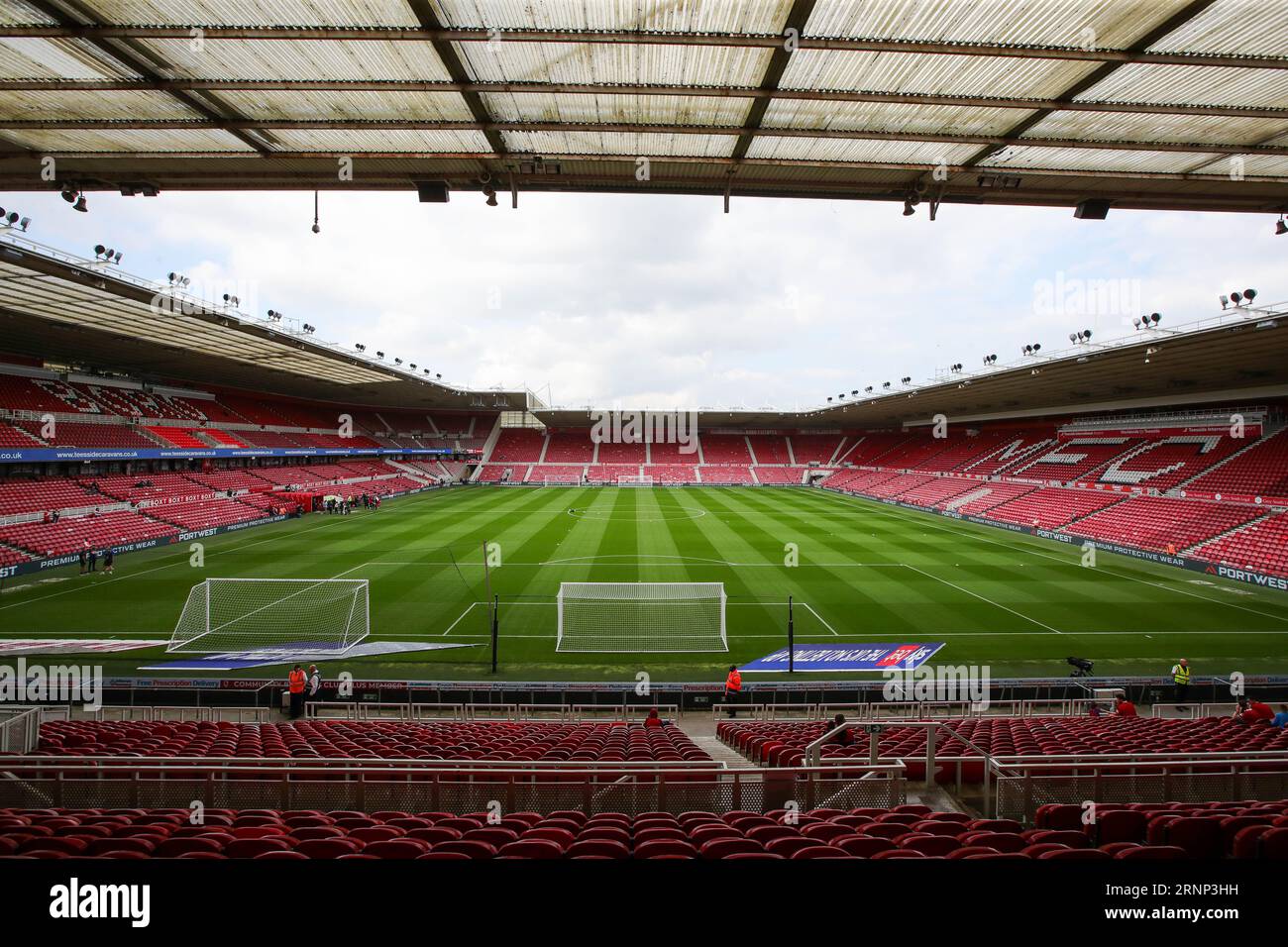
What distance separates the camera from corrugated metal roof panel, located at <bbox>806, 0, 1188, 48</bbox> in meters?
4.88

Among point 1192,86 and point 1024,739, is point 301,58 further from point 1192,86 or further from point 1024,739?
point 1024,739

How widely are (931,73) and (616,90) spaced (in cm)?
317

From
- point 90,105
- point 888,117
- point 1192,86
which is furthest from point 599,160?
point 1192,86

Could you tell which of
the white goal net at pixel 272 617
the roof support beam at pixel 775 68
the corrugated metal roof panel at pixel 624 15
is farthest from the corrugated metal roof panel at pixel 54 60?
the white goal net at pixel 272 617

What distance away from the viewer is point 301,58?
5543mm

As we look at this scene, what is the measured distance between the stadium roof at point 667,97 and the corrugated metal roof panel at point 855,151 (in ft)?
0.09

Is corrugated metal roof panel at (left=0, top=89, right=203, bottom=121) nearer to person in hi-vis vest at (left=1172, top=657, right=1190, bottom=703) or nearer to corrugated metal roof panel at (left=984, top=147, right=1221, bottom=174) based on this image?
corrugated metal roof panel at (left=984, top=147, right=1221, bottom=174)

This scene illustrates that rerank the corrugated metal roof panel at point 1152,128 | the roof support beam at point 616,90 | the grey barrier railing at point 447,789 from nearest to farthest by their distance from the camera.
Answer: the grey barrier railing at point 447,789
the roof support beam at point 616,90
the corrugated metal roof panel at point 1152,128

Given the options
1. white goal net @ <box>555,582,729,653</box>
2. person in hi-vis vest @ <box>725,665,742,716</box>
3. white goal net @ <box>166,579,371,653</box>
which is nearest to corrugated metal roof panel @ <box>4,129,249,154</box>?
person in hi-vis vest @ <box>725,665,742,716</box>

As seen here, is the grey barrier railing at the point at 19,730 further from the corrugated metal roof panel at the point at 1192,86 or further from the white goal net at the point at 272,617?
the corrugated metal roof panel at the point at 1192,86

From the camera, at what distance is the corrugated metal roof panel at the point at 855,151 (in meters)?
6.74
